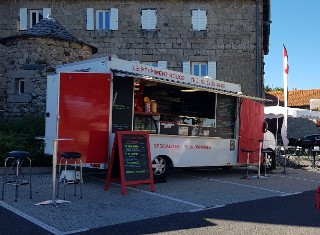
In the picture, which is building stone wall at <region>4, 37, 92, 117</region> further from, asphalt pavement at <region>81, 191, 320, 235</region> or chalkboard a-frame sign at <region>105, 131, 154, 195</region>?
asphalt pavement at <region>81, 191, 320, 235</region>

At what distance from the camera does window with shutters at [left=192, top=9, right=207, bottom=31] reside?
2412cm

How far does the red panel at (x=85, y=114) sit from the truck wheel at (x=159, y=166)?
1.38 metres

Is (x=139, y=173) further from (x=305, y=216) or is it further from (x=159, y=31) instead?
(x=159, y=31)

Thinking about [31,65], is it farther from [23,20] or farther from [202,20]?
[202,20]

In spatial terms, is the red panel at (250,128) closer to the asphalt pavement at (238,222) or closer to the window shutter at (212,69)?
the asphalt pavement at (238,222)

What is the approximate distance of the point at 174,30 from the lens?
2419cm

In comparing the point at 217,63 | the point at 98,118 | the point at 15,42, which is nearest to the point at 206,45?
the point at 217,63

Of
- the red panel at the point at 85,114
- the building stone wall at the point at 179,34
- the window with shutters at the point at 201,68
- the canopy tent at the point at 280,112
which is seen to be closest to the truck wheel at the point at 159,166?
the red panel at the point at 85,114

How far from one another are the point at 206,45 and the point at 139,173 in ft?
52.5

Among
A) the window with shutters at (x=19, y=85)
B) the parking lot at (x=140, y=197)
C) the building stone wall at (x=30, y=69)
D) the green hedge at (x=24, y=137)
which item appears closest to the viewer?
the parking lot at (x=140, y=197)

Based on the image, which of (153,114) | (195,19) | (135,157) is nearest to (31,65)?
(153,114)

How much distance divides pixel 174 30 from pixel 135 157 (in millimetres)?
15976

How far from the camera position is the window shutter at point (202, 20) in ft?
79.2

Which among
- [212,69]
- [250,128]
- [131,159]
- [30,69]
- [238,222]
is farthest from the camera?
[212,69]
